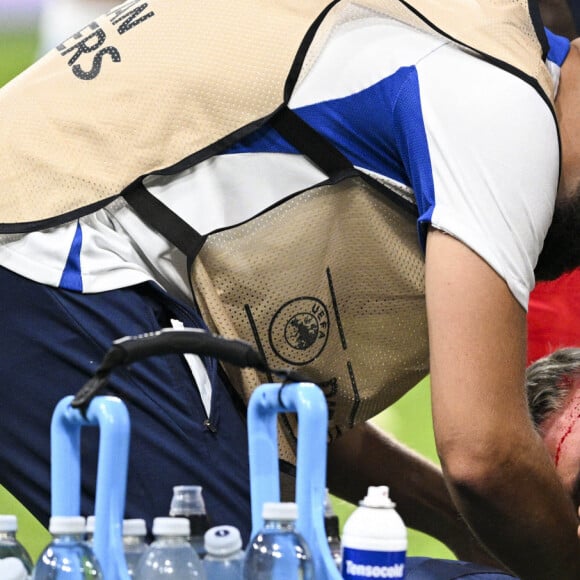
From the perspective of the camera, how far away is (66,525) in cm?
108

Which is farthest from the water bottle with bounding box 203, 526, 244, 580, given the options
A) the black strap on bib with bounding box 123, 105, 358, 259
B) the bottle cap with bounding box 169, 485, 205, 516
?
the black strap on bib with bounding box 123, 105, 358, 259

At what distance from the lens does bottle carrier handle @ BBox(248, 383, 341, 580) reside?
1.14 metres

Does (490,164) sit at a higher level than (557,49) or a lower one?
lower

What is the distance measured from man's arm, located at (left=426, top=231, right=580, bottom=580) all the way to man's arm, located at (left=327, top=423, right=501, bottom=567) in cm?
73

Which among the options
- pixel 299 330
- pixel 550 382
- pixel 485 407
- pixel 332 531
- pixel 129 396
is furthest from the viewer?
pixel 550 382

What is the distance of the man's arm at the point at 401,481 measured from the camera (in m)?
2.28

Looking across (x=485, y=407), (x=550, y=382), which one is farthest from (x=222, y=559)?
(x=550, y=382)

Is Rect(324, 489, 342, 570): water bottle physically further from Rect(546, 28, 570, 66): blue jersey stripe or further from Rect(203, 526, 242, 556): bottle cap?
Rect(546, 28, 570, 66): blue jersey stripe

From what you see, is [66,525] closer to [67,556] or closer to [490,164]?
[67,556]

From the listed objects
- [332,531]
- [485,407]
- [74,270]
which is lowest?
[332,531]

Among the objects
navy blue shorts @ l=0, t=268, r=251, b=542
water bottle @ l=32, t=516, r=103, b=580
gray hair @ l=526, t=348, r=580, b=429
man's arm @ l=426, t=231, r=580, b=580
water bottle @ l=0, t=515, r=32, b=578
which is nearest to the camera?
water bottle @ l=32, t=516, r=103, b=580

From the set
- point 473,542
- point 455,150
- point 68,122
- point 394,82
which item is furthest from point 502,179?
point 473,542

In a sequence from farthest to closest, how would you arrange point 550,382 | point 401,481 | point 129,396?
1. point 401,481
2. point 550,382
3. point 129,396

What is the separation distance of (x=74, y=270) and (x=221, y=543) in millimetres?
Answer: 622
